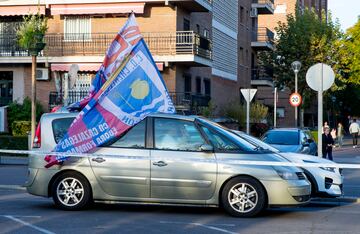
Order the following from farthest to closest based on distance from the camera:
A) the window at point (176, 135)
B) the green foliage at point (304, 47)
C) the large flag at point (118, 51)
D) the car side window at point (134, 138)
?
the green foliage at point (304, 47) → the large flag at point (118, 51) → the car side window at point (134, 138) → the window at point (176, 135)

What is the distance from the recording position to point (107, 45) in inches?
1224

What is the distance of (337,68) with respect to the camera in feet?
157

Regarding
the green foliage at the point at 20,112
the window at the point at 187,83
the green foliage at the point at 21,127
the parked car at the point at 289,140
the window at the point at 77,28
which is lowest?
the parked car at the point at 289,140

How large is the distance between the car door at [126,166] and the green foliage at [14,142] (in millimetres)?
17390

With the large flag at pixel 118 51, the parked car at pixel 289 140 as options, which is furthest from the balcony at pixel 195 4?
the large flag at pixel 118 51

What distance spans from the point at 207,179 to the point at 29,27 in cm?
1829

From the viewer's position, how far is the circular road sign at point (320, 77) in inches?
604

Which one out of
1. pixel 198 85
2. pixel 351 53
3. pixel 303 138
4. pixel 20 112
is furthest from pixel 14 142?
pixel 351 53

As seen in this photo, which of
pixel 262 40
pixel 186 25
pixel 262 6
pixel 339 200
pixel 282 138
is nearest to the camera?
pixel 339 200

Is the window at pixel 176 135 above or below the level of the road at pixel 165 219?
above

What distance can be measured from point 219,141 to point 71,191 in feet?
8.58

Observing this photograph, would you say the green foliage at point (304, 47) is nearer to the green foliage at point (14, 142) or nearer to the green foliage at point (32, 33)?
the green foliage at point (32, 33)

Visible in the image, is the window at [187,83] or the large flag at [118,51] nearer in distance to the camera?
the large flag at [118,51]

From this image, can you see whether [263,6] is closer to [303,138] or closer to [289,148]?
[303,138]
